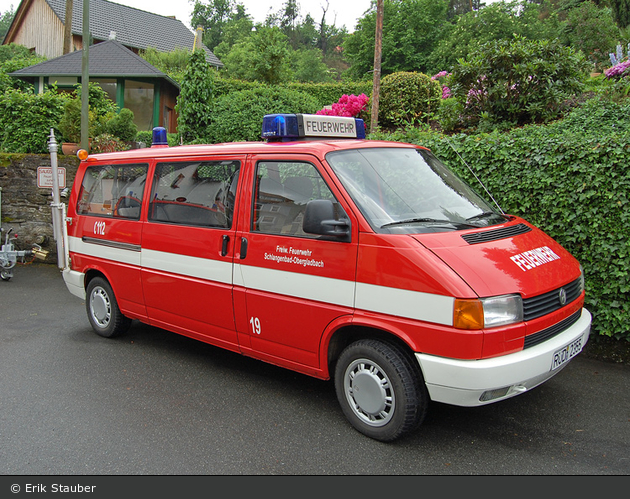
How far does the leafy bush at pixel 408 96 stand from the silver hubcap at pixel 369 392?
908 centimetres

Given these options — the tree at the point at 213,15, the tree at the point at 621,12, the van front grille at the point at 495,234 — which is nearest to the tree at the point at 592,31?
the tree at the point at 621,12

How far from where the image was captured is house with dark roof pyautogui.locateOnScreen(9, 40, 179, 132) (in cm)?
2370

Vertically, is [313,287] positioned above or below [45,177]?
below

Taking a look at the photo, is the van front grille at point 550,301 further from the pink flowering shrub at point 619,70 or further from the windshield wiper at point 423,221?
the pink flowering shrub at point 619,70

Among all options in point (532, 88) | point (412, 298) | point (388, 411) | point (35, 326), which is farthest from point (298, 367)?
point (532, 88)

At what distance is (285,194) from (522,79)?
19.9 feet

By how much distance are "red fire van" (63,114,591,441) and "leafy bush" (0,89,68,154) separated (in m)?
8.27

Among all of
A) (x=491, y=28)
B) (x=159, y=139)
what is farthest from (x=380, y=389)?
(x=491, y=28)

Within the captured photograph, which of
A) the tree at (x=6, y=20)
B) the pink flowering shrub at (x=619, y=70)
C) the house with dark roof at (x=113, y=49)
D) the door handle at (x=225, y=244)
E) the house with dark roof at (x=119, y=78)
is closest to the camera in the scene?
the door handle at (x=225, y=244)

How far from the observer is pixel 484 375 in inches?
130

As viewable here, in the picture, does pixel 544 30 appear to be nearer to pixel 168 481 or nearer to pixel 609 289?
pixel 609 289

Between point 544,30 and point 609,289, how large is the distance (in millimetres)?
34765

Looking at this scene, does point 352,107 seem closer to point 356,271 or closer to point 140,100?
point 356,271

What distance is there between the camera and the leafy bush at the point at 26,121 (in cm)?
1230
